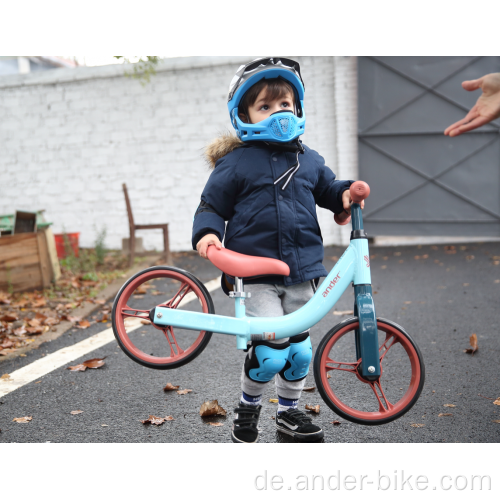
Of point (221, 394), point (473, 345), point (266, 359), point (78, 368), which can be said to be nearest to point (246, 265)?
point (266, 359)

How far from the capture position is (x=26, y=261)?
5555mm

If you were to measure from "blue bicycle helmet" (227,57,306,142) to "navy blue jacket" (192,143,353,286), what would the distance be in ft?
0.35

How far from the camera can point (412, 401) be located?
213 cm

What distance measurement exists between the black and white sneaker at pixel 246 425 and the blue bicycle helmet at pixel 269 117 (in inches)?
47.0

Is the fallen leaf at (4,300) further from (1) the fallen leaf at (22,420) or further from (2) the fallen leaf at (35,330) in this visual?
(1) the fallen leaf at (22,420)

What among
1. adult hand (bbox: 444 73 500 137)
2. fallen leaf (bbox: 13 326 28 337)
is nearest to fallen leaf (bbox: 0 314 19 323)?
fallen leaf (bbox: 13 326 28 337)

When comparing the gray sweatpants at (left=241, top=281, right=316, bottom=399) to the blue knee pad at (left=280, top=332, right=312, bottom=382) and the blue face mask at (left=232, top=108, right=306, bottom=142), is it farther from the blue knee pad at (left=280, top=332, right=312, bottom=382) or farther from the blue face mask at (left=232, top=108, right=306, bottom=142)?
the blue face mask at (left=232, top=108, right=306, bottom=142)

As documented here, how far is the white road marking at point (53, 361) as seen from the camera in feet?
10.4

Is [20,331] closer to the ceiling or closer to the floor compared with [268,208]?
closer to the floor

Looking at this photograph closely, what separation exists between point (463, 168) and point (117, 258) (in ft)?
18.5

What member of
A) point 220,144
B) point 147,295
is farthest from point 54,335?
point 220,144

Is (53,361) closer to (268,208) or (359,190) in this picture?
(268,208)

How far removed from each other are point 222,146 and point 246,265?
2.00 feet

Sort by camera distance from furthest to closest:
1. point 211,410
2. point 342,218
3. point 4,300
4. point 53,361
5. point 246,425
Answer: point 4,300 < point 53,361 < point 211,410 < point 342,218 < point 246,425
